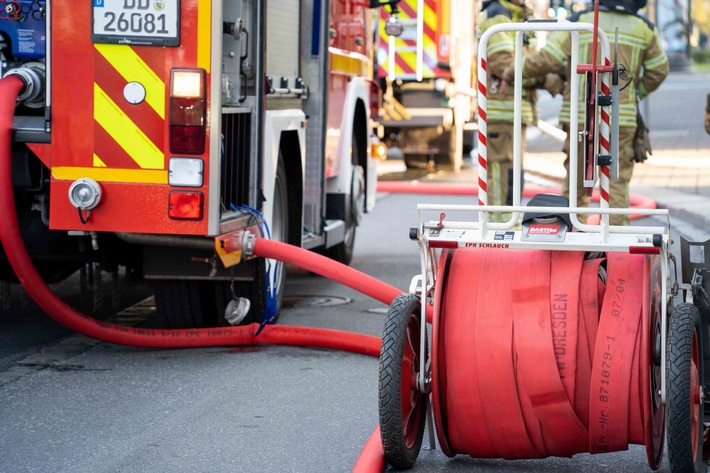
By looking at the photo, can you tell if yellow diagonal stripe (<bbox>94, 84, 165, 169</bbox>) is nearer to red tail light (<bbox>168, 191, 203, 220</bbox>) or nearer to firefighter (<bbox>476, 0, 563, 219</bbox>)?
red tail light (<bbox>168, 191, 203, 220</bbox>)

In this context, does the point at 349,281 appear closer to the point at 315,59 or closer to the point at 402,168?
the point at 315,59

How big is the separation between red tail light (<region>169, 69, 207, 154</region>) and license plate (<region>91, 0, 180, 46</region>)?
0.53 feet

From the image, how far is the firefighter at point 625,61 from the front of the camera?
8258 millimetres

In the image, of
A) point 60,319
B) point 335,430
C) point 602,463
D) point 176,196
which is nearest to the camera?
point 602,463

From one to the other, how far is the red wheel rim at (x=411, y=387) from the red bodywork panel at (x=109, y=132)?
1.47 meters

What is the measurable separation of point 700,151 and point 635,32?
10.6 metres

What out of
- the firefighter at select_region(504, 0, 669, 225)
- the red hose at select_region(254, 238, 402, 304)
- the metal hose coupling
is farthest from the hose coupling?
the firefighter at select_region(504, 0, 669, 225)

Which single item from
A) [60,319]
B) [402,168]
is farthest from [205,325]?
[402,168]

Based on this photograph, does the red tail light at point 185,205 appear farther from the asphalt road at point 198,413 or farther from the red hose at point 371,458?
the red hose at point 371,458

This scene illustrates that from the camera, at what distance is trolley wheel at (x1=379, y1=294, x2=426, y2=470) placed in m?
4.20

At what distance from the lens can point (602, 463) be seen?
15.1ft

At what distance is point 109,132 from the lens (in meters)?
5.66

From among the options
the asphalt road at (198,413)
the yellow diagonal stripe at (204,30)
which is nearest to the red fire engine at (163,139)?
the yellow diagonal stripe at (204,30)

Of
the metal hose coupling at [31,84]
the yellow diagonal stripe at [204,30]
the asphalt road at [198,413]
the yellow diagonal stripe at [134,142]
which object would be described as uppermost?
the yellow diagonal stripe at [204,30]
